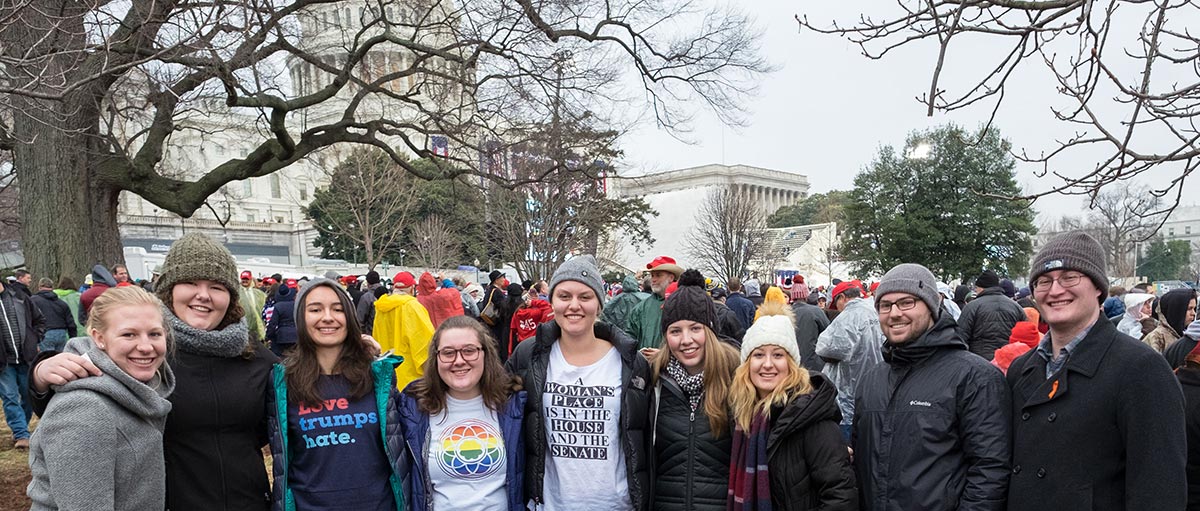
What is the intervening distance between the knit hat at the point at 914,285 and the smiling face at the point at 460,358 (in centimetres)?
181

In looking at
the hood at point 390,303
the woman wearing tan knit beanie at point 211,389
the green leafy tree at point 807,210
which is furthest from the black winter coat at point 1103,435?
the green leafy tree at point 807,210

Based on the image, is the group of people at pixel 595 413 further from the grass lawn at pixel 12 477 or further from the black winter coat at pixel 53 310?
the black winter coat at pixel 53 310

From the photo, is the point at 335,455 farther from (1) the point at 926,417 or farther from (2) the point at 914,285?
(2) the point at 914,285

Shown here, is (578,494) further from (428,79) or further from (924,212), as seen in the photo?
(924,212)

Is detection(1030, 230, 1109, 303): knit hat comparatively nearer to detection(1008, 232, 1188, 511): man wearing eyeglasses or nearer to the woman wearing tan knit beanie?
detection(1008, 232, 1188, 511): man wearing eyeglasses

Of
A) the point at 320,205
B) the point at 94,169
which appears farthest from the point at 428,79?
the point at 320,205

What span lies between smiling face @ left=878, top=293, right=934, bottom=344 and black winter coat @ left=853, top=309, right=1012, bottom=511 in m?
0.04

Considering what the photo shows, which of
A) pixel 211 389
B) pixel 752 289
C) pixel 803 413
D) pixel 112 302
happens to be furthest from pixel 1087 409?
pixel 752 289

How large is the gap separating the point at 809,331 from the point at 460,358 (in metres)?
5.82

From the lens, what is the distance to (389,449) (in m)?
3.10

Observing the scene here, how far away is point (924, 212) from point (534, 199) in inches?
662

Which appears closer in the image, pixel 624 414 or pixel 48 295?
pixel 624 414

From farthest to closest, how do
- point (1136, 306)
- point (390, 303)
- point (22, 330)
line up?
point (22, 330) → point (1136, 306) → point (390, 303)

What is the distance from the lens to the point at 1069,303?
8.79 feet
